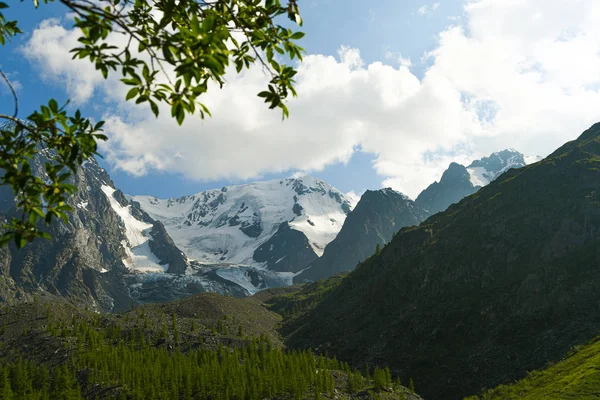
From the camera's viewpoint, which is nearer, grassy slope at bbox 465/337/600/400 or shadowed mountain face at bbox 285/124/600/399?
grassy slope at bbox 465/337/600/400

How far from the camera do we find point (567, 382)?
146 feet

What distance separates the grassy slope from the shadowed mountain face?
11.2 m

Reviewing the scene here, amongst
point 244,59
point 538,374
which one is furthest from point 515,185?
point 244,59

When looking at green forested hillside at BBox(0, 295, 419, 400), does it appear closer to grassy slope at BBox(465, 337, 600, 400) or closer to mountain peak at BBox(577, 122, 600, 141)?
grassy slope at BBox(465, 337, 600, 400)

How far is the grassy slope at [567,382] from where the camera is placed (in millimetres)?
39750

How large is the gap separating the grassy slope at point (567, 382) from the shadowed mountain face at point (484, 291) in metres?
11.2

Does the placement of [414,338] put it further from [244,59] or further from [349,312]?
[244,59]

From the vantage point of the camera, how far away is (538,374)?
58031mm

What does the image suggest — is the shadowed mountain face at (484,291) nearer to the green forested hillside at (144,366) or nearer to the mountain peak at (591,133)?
the mountain peak at (591,133)

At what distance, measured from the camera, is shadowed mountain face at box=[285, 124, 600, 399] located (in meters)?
76.8

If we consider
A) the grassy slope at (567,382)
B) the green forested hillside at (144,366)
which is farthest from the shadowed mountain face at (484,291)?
the green forested hillside at (144,366)

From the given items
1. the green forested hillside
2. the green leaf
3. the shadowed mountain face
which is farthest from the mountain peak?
the green leaf

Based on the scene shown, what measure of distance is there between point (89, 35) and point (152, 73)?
0.92m

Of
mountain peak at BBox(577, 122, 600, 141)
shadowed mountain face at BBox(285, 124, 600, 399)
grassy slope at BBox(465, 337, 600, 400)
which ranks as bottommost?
grassy slope at BBox(465, 337, 600, 400)
